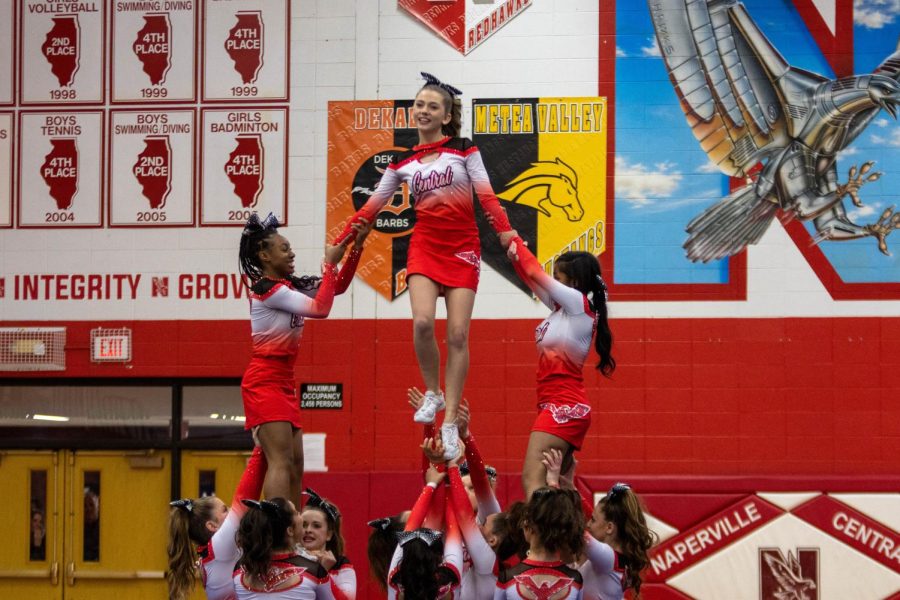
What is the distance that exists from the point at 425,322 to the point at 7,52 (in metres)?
5.78

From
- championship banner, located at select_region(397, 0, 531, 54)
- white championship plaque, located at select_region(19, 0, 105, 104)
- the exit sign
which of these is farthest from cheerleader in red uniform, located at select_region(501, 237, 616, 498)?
white championship plaque, located at select_region(19, 0, 105, 104)

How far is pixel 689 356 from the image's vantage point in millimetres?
9242

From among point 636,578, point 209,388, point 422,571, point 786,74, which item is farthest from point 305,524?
point 786,74

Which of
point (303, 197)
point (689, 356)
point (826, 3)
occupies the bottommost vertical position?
point (689, 356)

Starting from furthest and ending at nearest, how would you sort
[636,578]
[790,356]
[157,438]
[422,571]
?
[157,438] < [790,356] < [636,578] < [422,571]

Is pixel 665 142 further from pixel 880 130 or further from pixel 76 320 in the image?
pixel 76 320

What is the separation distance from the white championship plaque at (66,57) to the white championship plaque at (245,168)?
1.05m

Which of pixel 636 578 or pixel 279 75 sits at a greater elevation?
pixel 279 75

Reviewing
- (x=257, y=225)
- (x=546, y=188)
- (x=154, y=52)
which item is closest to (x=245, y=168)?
(x=154, y=52)

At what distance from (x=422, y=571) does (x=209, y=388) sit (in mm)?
5457

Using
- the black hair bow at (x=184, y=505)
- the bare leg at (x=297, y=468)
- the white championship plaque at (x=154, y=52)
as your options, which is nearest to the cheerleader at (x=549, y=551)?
the bare leg at (x=297, y=468)

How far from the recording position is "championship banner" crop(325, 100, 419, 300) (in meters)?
9.44

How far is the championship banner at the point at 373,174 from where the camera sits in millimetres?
9438

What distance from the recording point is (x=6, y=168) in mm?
9812
